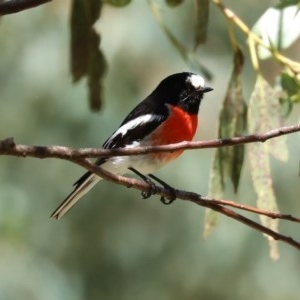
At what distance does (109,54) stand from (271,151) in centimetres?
174

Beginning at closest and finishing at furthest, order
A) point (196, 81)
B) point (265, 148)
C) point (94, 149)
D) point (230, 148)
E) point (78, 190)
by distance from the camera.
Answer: point (94, 149) → point (265, 148) → point (230, 148) → point (78, 190) → point (196, 81)

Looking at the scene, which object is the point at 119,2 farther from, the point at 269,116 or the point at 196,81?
the point at 196,81

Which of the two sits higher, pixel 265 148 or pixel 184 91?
pixel 184 91

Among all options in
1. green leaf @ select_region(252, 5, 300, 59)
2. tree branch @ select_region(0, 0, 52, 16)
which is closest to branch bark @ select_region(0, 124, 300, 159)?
tree branch @ select_region(0, 0, 52, 16)

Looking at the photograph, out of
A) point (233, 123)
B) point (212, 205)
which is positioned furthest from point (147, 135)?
point (212, 205)

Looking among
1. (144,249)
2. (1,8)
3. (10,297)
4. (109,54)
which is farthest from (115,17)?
(1,8)

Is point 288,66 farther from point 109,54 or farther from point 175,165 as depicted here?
point 109,54

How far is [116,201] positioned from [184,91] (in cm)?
96

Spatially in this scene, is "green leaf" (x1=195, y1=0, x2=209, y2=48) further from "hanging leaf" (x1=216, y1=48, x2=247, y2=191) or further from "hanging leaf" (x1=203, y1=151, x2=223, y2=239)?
"hanging leaf" (x1=203, y1=151, x2=223, y2=239)

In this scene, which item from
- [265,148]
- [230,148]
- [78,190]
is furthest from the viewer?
[78,190]

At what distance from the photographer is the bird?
2.63 meters

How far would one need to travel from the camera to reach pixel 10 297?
357 cm

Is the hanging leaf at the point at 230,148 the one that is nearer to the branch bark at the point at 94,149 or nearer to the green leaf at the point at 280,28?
the green leaf at the point at 280,28

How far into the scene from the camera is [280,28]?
2.47m
